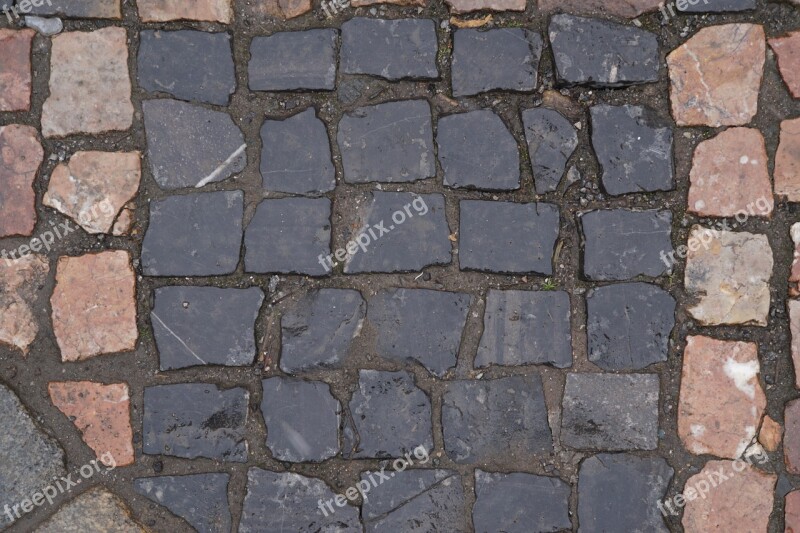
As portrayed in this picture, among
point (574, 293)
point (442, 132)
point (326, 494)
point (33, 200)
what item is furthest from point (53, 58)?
point (574, 293)

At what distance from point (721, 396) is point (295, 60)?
265cm

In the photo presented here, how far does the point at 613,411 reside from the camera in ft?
11.3

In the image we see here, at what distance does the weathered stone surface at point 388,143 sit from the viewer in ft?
11.3

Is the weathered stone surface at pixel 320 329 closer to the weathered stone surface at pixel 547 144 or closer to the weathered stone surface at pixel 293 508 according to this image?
the weathered stone surface at pixel 293 508

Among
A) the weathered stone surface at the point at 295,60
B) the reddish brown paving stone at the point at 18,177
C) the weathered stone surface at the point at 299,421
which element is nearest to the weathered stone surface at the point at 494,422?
the weathered stone surface at the point at 299,421

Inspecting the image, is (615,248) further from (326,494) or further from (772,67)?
(326,494)

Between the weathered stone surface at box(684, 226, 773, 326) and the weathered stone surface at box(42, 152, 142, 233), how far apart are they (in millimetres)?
2788

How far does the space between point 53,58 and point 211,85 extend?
30.8 inches

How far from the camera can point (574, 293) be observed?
3.46 meters

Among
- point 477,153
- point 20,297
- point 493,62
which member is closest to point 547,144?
point 477,153

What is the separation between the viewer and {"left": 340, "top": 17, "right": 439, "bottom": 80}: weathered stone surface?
344cm

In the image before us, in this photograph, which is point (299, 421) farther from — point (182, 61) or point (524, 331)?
point (182, 61)

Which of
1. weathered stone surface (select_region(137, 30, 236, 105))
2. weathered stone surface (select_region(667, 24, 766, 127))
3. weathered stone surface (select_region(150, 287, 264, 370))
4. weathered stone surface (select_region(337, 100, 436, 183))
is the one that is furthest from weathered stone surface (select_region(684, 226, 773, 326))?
weathered stone surface (select_region(137, 30, 236, 105))

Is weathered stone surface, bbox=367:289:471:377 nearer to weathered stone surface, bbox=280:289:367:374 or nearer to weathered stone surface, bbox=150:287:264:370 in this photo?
weathered stone surface, bbox=280:289:367:374
